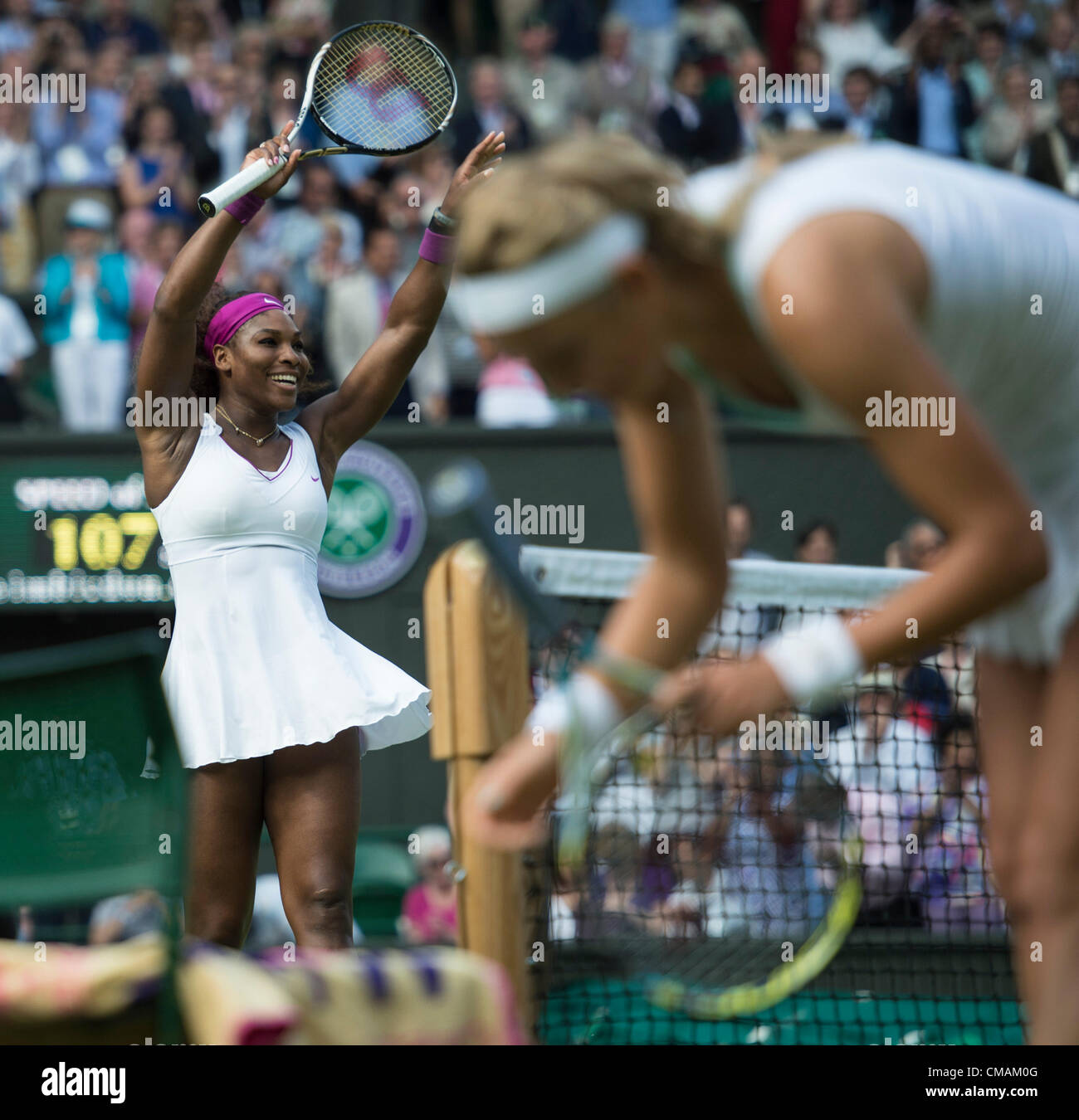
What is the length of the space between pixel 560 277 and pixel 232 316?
224 cm

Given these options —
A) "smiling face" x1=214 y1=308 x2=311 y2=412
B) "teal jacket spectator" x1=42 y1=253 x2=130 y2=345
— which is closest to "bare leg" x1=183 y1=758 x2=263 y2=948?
"smiling face" x1=214 y1=308 x2=311 y2=412

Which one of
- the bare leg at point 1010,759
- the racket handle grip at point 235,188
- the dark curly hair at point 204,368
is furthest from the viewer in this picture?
the dark curly hair at point 204,368

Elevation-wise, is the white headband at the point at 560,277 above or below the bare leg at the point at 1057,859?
above

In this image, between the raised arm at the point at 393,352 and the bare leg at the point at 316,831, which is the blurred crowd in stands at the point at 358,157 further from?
the bare leg at the point at 316,831

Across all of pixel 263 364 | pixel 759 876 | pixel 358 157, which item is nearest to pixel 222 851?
pixel 263 364

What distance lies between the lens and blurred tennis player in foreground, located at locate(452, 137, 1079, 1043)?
194cm

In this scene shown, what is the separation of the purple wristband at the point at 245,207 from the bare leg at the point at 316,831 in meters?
1.18

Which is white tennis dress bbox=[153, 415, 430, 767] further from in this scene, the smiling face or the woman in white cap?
the woman in white cap

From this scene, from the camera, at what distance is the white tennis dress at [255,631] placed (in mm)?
3781

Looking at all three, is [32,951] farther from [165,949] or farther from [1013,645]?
[1013,645]

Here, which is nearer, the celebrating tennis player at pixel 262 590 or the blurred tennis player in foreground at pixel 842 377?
the blurred tennis player in foreground at pixel 842 377

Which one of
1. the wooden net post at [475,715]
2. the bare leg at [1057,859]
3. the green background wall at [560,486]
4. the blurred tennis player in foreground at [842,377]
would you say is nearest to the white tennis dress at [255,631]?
the wooden net post at [475,715]

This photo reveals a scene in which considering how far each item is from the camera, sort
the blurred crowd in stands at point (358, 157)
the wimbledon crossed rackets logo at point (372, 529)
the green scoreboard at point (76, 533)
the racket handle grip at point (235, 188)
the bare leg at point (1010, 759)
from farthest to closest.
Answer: the blurred crowd in stands at point (358, 157) < the wimbledon crossed rackets logo at point (372, 529) < the green scoreboard at point (76, 533) < the racket handle grip at point (235, 188) < the bare leg at point (1010, 759)

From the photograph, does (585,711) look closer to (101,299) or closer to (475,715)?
(475,715)
